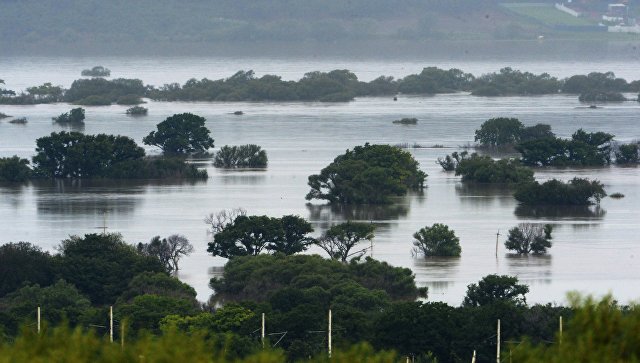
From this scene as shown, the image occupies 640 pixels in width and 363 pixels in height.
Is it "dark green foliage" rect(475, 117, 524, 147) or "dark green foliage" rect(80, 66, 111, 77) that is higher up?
"dark green foliage" rect(80, 66, 111, 77)

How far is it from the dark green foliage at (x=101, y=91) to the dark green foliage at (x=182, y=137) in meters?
25.1

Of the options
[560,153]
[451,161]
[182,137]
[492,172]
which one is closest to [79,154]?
[182,137]

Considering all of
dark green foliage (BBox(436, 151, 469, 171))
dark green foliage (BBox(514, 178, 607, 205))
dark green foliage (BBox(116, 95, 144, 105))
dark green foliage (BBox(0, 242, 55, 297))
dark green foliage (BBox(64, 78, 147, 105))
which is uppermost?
dark green foliage (BBox(64, 78, 147, 105))

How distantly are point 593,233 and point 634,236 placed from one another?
84 centimetres

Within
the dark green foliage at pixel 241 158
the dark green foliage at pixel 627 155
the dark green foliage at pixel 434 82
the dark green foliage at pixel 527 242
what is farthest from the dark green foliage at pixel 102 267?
the dark green foliage at pixel 434 82

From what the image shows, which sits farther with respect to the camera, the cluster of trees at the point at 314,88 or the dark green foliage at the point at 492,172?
the cluster of trees at the point at 314,88

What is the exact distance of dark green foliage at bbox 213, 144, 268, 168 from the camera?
4891 centimetres

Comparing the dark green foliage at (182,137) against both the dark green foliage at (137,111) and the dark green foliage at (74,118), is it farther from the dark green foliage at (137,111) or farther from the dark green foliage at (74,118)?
the dark green foliage at (137,111)

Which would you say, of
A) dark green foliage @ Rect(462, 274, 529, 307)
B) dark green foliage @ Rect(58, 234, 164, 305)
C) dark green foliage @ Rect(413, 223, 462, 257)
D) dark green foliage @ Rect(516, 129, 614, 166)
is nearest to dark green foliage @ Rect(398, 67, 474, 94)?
dark green foliage @ Rect(516, 129, 614, 166)

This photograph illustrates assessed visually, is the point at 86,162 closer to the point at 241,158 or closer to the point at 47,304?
the point at 241,158

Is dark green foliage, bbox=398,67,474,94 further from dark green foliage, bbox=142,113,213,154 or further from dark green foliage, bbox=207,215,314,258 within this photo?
dark green foliage, bbox=207,215,314,258

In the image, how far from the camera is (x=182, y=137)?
50969 millimetres

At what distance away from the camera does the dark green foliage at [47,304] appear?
24.1 m

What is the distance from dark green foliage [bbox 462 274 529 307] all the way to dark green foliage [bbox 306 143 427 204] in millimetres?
13393
